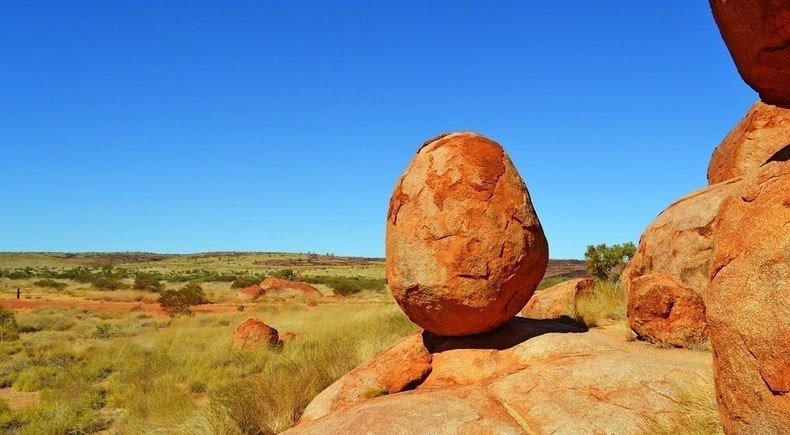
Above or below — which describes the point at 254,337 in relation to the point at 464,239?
below

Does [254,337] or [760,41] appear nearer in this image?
[760,41]

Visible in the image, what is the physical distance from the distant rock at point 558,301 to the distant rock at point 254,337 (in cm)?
655

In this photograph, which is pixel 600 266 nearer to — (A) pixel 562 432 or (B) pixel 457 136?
(B) pixel 457 136

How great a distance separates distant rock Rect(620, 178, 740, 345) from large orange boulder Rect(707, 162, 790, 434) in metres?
3.92

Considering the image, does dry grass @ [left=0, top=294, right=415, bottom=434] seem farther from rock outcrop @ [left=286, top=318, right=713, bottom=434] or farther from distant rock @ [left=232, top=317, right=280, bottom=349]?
rock outcrop @ [left=286, top=318, right=713, bottom=434]

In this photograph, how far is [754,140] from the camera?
9.55 metres

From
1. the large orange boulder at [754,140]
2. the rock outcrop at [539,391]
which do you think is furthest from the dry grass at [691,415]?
the large orange boulder at [754,140]

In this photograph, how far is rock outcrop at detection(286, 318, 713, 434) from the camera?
16.5 ft

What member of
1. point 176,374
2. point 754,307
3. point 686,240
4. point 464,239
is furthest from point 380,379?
point 176,374

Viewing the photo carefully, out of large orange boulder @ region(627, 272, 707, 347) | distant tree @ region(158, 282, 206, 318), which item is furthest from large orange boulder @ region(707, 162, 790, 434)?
distant tree @ region(158, 282, 206, 318)

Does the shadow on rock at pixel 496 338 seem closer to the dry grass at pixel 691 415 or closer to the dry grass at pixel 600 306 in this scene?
the dry grass at pixel 691 415

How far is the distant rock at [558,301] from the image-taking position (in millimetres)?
10102

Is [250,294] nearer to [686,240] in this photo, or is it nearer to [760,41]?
[686,240]

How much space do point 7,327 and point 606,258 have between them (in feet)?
62.6
